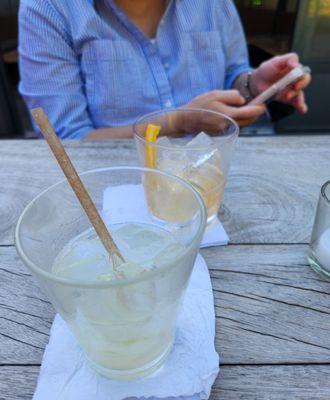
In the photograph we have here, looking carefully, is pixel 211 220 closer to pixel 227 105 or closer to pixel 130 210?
pixel 130 210

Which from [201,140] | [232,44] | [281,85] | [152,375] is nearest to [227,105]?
[281,85]

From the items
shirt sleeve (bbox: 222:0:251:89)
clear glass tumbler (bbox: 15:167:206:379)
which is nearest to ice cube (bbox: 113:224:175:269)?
clear glass tumbler (bbox: 15:167:206:379)

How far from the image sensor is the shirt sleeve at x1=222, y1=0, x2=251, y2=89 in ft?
3.50

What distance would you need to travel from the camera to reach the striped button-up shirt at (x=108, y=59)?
896 mm

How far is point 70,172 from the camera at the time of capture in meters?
0.33

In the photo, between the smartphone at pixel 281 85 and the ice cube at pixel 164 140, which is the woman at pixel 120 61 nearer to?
the smartphone at pixel 281 85

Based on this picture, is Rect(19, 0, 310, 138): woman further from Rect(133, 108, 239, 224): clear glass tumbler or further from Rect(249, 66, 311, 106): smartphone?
Rect(133, 108, 239, 224): clear glass tumbler

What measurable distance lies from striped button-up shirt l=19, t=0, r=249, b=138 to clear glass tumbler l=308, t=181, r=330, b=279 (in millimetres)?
613

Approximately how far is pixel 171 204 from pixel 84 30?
611 millimetres

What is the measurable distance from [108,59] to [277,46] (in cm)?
97

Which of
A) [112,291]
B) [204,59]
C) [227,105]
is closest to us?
[112,291]

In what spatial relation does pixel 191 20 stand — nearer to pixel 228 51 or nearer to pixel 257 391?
pixel 228 51

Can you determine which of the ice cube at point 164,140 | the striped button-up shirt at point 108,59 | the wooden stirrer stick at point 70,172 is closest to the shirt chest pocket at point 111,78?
the striped button-up shirt at point 108,59

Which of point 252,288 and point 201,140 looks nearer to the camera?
point 252,288
